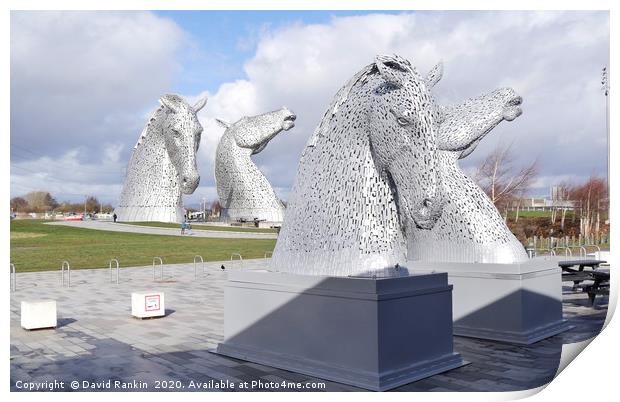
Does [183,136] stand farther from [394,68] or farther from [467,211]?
[394,68]

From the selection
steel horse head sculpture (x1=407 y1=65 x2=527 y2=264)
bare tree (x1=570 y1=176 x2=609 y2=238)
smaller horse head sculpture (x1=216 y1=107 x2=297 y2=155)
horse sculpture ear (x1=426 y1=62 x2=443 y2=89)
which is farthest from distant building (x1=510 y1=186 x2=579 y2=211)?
horse sculpture ear (x1=426 y1=62 x2=443 y2=89)

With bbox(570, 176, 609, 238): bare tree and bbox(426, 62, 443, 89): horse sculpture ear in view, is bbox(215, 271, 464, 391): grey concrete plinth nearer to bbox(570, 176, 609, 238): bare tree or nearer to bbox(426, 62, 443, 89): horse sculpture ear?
bbox(426, 62, 443, 89): horse sculpture ear

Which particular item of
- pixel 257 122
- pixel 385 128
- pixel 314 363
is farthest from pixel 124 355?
pixel 257 122

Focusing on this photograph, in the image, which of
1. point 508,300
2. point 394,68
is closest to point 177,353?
point 394,68

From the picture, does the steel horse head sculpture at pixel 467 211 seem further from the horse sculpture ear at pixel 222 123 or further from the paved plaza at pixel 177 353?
the horse sculpture ear at pixel 222 123

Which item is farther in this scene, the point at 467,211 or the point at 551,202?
the point at 551,202

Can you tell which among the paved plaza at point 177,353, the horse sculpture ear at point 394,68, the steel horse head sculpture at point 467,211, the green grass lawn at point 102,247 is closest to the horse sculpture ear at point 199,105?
the green grass lawn at point 102,247
